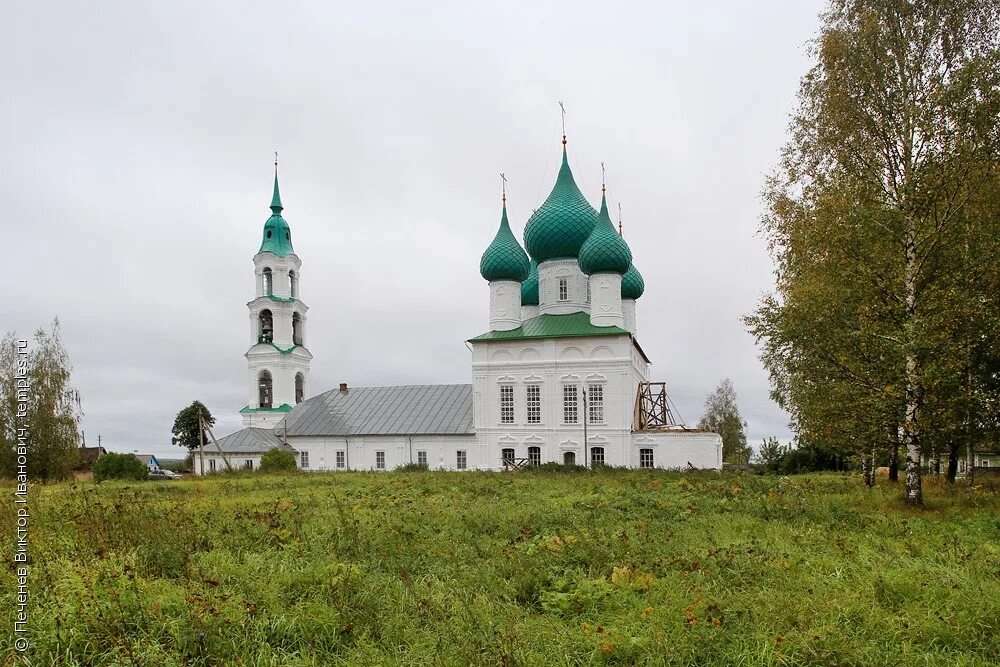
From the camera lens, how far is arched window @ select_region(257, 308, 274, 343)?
133 ft

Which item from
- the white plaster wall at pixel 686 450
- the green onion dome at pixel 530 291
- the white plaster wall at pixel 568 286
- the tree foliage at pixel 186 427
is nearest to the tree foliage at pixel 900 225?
the white plaster wall at pixel 686 450

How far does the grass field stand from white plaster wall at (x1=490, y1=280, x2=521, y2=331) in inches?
872

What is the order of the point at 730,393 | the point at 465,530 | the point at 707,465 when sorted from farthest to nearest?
the point at 730,393 → the point at 707,465 → the point at 465,530

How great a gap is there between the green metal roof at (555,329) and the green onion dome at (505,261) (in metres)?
2.49

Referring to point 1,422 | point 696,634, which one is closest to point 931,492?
point 696,634

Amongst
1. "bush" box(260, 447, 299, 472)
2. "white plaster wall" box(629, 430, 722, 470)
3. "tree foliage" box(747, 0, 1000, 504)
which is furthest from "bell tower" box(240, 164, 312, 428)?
"tree foliage" box(747, 0, 1000, 504)

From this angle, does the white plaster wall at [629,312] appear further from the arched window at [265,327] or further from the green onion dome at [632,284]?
the arched window at [265,327]

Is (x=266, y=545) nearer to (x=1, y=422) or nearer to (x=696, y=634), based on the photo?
(x=696, y=634)

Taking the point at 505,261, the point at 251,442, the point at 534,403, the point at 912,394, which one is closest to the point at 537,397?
the point at 534,403

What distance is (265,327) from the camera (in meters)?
40.8

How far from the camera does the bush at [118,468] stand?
2461cm

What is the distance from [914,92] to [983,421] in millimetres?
7519

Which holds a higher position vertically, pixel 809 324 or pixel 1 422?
pixel 809 324

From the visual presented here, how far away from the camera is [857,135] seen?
13375mm
